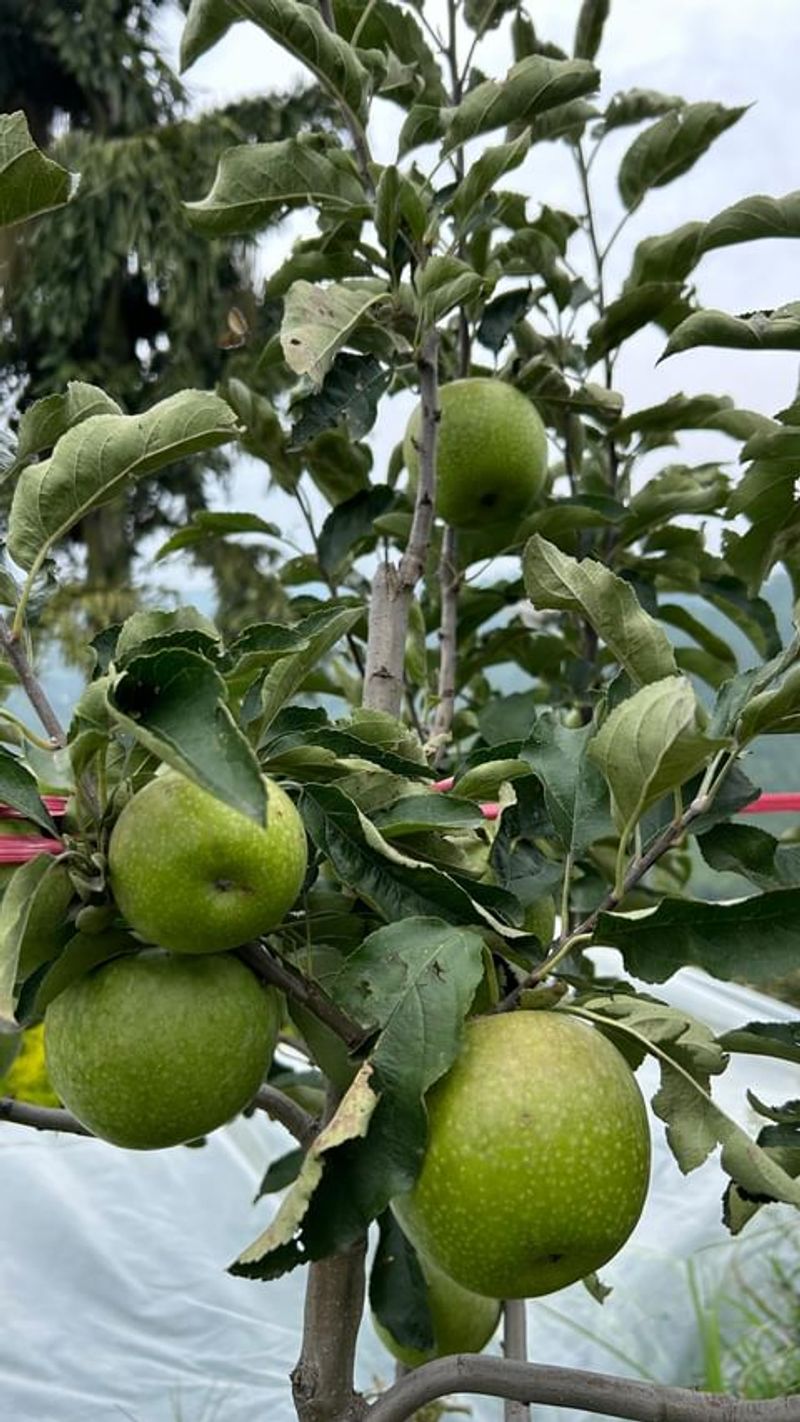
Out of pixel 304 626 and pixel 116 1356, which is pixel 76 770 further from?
pixel 116 1356

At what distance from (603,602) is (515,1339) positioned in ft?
1.68

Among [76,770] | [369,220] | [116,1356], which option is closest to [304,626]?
[76,770]

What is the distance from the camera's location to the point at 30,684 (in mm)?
554

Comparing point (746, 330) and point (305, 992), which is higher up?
point (746, 330)

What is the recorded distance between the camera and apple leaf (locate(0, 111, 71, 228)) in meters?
0.52

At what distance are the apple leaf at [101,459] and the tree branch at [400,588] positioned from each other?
20cm

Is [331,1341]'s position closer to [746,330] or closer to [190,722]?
[190,722]

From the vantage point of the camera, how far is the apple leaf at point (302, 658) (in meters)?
0.50

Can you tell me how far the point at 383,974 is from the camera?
48cm

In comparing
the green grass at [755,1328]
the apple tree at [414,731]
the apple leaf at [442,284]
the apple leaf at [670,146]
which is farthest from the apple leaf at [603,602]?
the green grass at [755,1328]

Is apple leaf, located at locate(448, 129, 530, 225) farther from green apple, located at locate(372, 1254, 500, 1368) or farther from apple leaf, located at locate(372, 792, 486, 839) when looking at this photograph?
green apple, located at locate(372, 1254, 500, 1368)

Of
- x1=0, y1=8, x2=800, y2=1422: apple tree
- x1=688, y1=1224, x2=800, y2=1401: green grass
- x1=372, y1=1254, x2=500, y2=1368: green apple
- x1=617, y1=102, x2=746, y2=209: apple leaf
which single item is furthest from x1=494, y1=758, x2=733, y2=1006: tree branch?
x1=688, y1=1224, x2=800, y2=1401: green grass

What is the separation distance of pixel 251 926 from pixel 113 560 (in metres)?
7.30

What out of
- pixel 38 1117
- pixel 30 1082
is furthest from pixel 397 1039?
pixel 30 1082
